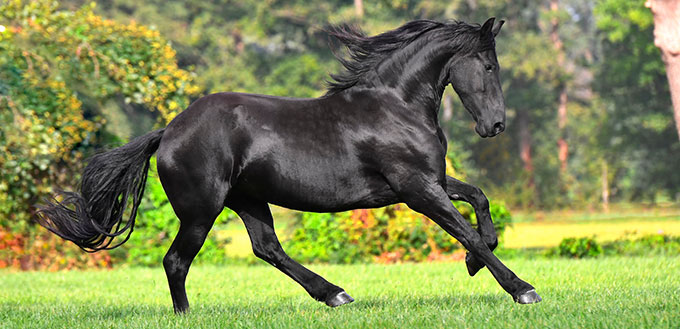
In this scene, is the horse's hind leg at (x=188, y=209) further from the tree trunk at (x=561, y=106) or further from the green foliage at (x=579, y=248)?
the tree trunk at (x=561, y=106)

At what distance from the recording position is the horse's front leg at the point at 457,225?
6242 millimetres

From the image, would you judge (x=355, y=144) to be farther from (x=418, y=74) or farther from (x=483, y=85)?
(x=483, y=85)

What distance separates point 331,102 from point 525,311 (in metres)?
2.02

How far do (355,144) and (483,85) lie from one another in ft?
3.30

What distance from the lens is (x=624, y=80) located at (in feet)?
153

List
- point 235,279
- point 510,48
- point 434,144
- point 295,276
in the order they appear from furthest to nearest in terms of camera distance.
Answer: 1. point 510,48
2. point 235,279
3. point 295,276
4. point 434,144

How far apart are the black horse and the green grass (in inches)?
17.7

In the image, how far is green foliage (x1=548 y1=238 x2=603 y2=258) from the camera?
13.9m

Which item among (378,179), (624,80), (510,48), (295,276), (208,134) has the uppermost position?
(510,48)

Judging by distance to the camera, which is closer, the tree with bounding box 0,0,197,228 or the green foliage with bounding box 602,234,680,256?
the green foliage with bounding box 602,234,680,256

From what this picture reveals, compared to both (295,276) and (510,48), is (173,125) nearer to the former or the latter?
(295,276)

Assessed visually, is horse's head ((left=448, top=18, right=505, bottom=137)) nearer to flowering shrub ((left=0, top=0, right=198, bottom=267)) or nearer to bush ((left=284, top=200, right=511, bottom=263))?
bush ((left=284, top=200, right=511, bottom=263))

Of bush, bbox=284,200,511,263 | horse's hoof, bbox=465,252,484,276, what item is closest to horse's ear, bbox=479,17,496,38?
horse's hoof, bbox=465,252,484,276

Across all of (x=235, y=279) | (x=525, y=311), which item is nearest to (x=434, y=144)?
(x=525, y=311)
